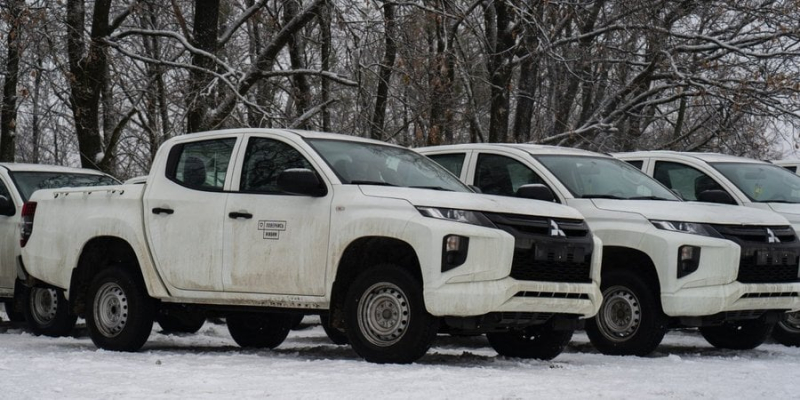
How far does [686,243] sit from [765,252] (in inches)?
35.1

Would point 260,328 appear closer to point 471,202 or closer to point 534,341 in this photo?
point 534,341

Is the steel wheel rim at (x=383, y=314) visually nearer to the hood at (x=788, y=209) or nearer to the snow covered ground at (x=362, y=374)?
the snow covered ground at (x=362, y=374)

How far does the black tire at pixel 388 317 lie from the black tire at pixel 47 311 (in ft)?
15.3

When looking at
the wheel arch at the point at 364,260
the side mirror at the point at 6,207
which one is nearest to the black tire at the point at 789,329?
the wheel arch at the point at 364,260

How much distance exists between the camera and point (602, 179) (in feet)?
40.7

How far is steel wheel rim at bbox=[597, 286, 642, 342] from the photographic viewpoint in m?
11.4

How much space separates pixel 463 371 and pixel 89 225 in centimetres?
418

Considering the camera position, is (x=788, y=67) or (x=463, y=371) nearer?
(x=463, y=371)

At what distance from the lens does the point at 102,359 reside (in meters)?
10.2

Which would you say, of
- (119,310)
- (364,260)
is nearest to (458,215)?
(364,260)

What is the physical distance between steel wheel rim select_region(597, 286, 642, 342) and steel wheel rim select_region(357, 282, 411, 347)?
2.77m

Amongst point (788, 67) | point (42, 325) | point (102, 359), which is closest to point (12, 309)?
point (42, 325)

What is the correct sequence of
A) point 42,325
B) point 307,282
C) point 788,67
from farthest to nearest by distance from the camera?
point 788,67, point 42,325, point 307,282

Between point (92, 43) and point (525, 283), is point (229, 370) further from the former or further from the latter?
point (92, 43)
